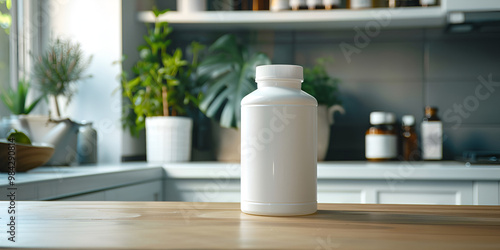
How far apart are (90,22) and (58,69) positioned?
0.28 meters

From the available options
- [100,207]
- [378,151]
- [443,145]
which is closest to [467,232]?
[100,207]

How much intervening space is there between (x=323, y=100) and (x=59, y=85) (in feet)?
Result: 3.47

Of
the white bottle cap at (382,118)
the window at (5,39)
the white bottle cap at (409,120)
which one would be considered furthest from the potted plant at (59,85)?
the white bottle cap at (409,120)

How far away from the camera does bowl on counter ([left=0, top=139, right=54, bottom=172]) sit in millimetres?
1114

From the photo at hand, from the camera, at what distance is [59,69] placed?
5.96 ft

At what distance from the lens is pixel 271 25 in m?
2.10

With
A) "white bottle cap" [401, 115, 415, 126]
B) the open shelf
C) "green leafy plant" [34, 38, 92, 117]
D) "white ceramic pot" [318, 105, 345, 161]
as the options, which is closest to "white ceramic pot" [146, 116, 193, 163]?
"green leafy plant" [34, 38, 92, 117]

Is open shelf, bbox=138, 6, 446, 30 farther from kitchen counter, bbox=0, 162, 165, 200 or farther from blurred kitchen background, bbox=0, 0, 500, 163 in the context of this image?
kitchen counter, bbox=0, 162, 165, 200

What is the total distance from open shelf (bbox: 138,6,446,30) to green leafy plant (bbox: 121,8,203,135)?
0.11 metres

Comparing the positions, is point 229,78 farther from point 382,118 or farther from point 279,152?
point 279,152

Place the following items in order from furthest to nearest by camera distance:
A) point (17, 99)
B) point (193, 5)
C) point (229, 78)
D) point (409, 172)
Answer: point (193, 5)
point (229, 78)
point (17, 99)
point (409, 172)

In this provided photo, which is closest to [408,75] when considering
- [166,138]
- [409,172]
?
[409,172]

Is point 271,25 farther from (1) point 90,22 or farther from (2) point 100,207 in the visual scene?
(2) point 100,207

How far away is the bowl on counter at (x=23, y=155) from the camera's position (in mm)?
1114
